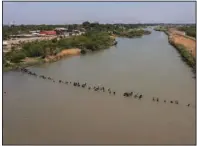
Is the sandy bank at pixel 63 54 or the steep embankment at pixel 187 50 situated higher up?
the steep embankment at pixel 187 50

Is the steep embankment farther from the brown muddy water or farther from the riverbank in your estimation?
the brown muddy water

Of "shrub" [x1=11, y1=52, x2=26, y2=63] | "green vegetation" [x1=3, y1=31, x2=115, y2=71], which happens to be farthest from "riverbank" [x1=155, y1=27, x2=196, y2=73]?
"shrub" [x1=11, y1=52, x2=26, y2=63]

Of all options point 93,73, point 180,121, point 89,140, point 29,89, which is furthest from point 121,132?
point 93,73

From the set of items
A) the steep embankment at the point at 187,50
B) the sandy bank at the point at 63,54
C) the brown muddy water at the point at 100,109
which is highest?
the steep embankment at the point at 187,50

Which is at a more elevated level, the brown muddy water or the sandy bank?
the sandy bank

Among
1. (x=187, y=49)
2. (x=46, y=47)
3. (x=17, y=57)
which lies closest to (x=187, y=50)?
(x=187, y=49)

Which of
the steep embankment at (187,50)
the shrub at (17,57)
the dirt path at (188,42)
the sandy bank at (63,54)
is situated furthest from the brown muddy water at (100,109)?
the dirt path at (188,42)

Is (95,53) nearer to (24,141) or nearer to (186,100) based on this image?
(186,100)

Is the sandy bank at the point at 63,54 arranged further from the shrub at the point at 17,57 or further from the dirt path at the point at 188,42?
the dirt path at the point at 188,42

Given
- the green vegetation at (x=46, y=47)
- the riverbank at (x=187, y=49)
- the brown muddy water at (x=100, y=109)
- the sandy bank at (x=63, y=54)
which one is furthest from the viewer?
the sandy bank at (x=63, y=54)

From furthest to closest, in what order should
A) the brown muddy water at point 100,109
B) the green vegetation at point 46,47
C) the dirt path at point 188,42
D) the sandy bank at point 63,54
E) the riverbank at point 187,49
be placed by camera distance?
1. the dirt path at point 188,42
2. the sandy bank at point 63,54
3. the riverbank at point 187,49
4. the green vegetation at point 46,47
5. the brown muddy water at point 100,109
